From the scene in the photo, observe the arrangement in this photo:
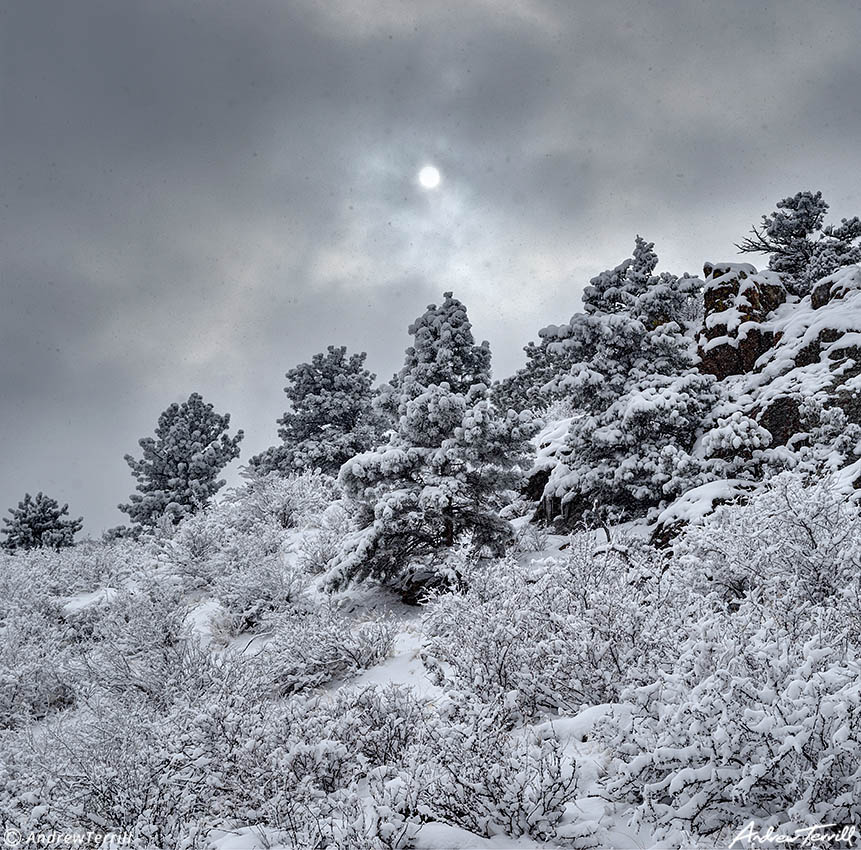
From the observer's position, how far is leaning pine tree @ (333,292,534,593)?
1230cm

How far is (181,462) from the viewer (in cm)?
2912

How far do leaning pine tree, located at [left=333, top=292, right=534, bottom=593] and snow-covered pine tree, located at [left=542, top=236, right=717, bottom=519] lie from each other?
1.96m

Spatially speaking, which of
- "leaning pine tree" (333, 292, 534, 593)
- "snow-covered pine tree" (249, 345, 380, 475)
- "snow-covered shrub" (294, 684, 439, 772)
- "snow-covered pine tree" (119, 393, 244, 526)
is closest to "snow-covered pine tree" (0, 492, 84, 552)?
"snow-covered pine tree" (119, 393, 244, 526)

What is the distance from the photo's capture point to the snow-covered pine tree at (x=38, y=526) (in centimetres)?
3203

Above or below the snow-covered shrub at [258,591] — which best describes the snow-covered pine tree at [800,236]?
above

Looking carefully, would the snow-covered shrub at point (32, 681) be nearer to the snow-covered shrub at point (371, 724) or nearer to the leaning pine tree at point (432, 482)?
the leaning pine tree at point (432, 482)

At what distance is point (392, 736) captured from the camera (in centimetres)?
518

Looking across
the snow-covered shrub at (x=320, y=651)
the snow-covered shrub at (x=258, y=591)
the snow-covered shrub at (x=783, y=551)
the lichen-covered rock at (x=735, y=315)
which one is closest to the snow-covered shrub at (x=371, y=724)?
the snow-covered shrub at (x=320, y=651)

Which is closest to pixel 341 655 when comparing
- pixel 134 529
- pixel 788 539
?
pixel 788 539

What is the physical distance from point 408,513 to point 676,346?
331 inches

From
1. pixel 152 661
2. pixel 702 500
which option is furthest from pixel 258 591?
pixel 702 500

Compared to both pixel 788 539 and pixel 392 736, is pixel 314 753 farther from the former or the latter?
pixel 788 539

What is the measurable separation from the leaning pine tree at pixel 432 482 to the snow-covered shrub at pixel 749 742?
8371 millimetres
